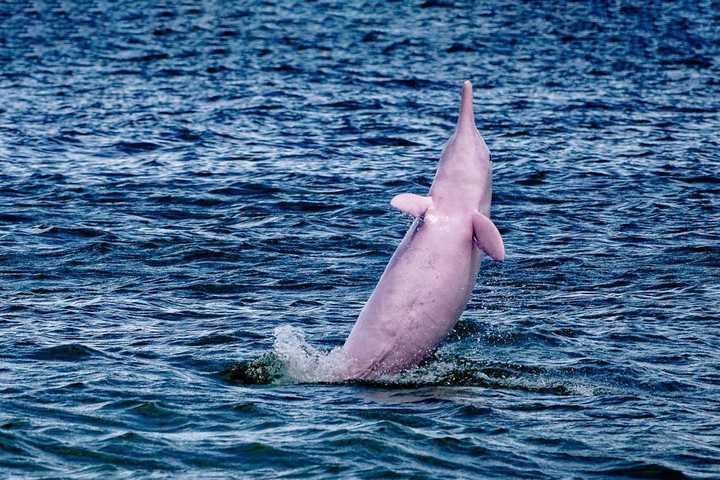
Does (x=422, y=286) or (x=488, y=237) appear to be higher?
(x=488, y=237)

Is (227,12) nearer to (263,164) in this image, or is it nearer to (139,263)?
(263,164)

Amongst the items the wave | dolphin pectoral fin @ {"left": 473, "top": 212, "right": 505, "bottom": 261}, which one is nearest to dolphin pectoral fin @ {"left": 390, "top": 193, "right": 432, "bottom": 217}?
dolphin pectoral fin @ {"left": 473, "top": 212, "right": 505, "bottom": 261}

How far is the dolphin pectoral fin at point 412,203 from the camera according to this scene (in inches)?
528

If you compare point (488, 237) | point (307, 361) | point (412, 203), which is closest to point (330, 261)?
point (307, 361)

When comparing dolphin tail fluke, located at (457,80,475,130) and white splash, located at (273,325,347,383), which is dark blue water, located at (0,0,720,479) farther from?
dolphin tail fluke, located at (457,80,475,130)

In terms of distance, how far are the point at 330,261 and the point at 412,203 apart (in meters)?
6.13

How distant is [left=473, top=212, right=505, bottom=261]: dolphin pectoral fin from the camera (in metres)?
13.0

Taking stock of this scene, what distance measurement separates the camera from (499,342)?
606 inches

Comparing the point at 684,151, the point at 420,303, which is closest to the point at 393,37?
the point at 684,151

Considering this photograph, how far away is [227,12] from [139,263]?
37.2m

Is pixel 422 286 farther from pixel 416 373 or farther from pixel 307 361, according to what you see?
pixel 307 361

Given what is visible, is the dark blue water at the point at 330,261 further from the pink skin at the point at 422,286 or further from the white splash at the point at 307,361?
the pink skin at the point at 422,286

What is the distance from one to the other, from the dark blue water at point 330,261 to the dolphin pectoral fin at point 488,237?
4.88 ft

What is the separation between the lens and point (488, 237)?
1318cm
